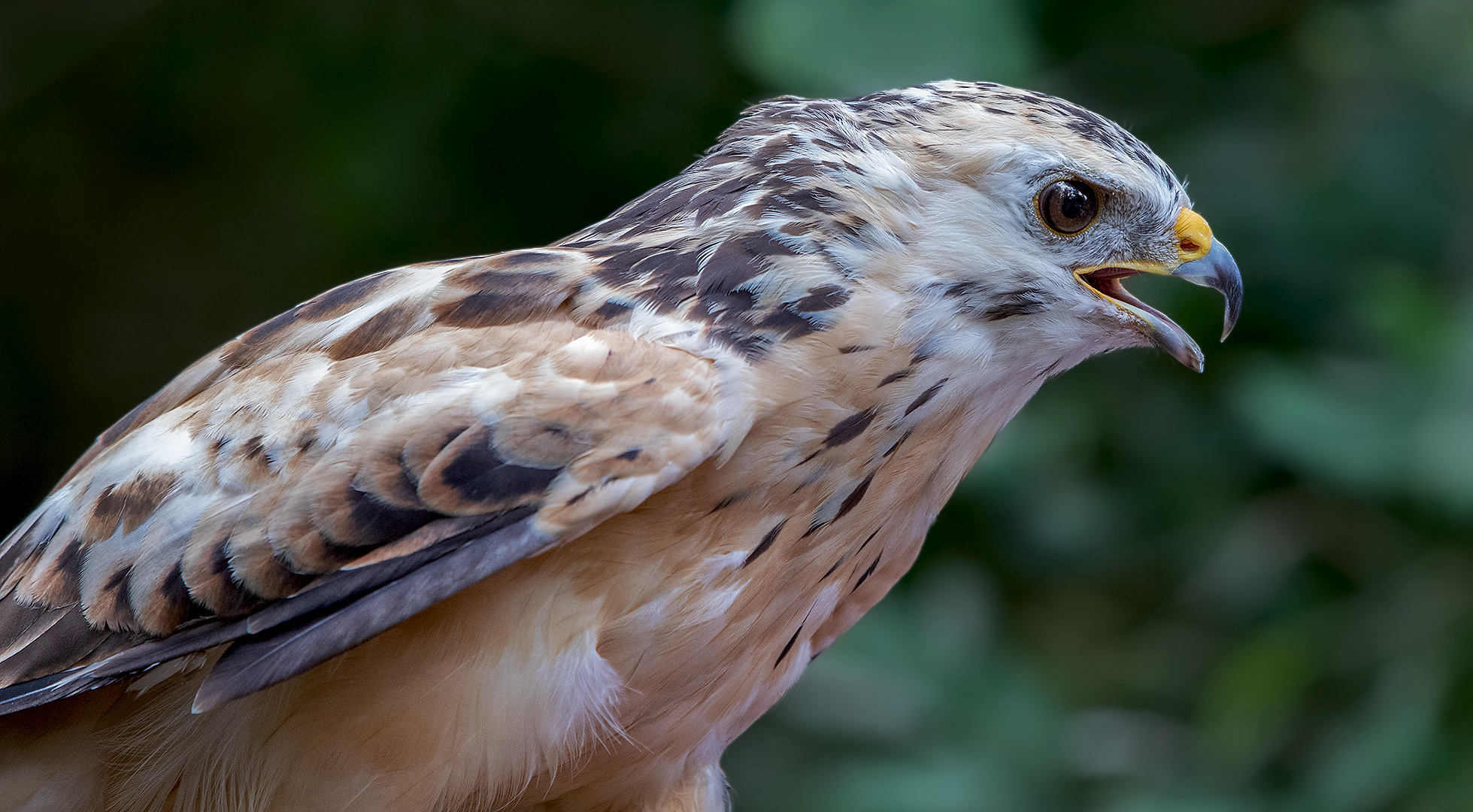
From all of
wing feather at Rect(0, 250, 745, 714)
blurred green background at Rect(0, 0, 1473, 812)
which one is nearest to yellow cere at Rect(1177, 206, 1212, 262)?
wing feather at Rect(0, 250, 745, 714)

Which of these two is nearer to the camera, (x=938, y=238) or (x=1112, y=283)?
(x=938, y=238)

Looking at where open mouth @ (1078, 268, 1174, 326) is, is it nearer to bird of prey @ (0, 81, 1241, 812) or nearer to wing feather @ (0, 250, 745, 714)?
bird of prey @ (0, 81, 1241, 812)

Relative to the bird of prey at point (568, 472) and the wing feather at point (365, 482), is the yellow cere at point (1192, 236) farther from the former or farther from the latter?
the wing feather at point (365, 482)

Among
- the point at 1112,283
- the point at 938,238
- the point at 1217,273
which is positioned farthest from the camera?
the point at 1217,273

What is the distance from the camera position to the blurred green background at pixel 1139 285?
10.5 ft

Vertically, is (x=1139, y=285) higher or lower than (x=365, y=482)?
lower

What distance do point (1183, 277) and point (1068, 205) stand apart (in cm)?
34

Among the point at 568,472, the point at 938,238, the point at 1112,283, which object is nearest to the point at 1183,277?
the point at 1112,283

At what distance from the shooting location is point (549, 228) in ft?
14.5

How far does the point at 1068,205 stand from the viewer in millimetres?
1994

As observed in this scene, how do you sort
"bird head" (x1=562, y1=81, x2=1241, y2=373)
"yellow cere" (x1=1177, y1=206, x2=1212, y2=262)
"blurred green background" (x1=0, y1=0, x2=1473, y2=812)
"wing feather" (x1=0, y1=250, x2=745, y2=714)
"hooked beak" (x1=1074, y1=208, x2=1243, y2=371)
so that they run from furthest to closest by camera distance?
"blurred green background" (x1=0, y1=0, x2=1473, y2=812)
"yellow cere" (x1=1177, y1=206, x2=1212, y2=262)
"hooked beak" (x1=1074, y1=208, x2=1243, y2=371)
"bird head" (x1=562, y1=81, x2=1241, y2=373)
"wing feather" (x1=0, y1=250, x2=745, y2=714)

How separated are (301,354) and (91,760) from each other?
762 millimetres

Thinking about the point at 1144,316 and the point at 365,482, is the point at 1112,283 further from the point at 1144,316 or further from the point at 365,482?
the point at 365,482

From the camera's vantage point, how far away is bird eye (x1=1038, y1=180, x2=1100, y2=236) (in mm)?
1985
